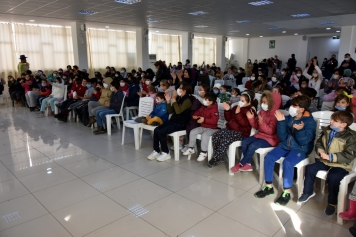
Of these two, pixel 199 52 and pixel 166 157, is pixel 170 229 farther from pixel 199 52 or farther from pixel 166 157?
pixel 199 52

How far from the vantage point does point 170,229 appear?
2395 mm

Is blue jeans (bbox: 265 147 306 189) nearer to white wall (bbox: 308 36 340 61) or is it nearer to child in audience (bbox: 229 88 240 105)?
child in audience (bbox: 229 88 240 105)

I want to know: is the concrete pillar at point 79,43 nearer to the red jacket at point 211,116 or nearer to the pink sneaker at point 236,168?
the red jacket at point 211,116

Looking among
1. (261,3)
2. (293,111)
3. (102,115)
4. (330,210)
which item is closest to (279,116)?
(293,111)

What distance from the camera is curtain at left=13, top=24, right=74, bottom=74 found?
37.9ft

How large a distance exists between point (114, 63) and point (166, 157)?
11.6 meters

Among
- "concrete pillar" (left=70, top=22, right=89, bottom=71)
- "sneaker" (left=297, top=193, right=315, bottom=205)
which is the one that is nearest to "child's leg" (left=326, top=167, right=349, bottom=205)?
"sneaker" (left=297, top=193, right=315, bottom=205)

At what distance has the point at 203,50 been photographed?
1914 cm

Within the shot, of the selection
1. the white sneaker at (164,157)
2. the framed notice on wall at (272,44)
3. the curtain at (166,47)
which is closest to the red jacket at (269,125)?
the white sneaker at (164,157)

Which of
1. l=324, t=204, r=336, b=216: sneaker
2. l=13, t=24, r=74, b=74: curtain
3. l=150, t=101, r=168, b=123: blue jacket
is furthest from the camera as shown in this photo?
l=13, t=24, r=74, b=74: curtain

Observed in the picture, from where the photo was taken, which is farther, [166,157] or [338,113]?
[166,157]

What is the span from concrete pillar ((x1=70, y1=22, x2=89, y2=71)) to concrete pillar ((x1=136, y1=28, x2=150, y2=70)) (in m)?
2.58

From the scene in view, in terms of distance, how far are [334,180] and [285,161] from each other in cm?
49

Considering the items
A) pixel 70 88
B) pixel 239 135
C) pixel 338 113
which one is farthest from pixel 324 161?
pixel 70 88
